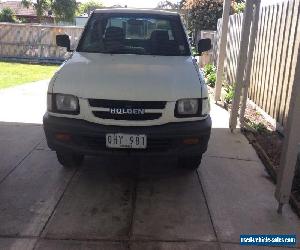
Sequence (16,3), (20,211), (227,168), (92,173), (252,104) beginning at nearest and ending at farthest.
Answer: (20,211)
(92,173)
(227,168)
(252,104)
(16,3)

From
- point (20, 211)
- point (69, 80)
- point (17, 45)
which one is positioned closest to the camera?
point (20, 211)

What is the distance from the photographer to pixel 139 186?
4574 mm

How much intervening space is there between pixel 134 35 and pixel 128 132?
202cm

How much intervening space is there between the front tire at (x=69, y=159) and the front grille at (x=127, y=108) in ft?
3.26

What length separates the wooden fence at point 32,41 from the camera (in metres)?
19.1

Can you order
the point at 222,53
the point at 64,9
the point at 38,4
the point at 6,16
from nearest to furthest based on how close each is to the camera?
the point at 222,53
the point at 38,4
the point at 64,9
the point at 6,16

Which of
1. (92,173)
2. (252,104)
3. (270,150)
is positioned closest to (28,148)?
(92,173)

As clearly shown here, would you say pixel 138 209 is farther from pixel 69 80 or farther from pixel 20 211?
pixel 69 80

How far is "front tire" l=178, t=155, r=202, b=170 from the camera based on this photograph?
15.9 ft

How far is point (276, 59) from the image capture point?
7.07m

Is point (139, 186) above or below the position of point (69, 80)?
below

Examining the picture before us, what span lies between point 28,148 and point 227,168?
285 centimetres

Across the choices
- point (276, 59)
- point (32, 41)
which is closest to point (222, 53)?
point (276, 59)

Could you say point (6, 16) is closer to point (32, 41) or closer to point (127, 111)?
point (32, 41)
